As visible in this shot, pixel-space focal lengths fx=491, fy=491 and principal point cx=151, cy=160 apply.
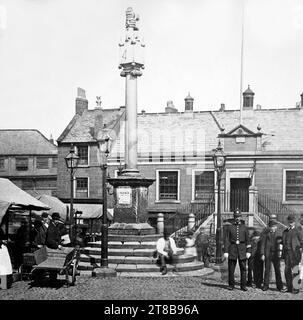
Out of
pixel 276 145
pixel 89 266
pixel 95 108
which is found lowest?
pixel 89 266

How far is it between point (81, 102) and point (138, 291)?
28.1m

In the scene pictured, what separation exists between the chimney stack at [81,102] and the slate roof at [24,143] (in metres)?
10.4

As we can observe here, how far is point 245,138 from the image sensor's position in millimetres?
29219

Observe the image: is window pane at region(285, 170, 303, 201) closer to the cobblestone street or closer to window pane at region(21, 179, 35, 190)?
the cobblestone street

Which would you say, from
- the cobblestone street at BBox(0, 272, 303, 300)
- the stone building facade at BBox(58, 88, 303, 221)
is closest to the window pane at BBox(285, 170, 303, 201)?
the stone building facade at BBox(58, 88, 303, 221)

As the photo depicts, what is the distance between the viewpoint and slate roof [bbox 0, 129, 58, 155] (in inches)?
1855

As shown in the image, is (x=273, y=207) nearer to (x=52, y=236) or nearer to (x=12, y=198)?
(x=12, y=198)

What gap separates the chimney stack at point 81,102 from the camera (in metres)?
37.4

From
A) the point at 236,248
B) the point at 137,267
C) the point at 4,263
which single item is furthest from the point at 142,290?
the point at 4,263

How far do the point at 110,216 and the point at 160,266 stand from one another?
482 inches

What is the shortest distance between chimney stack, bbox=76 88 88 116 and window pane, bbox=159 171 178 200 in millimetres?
9583

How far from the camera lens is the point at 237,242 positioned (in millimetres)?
11227
